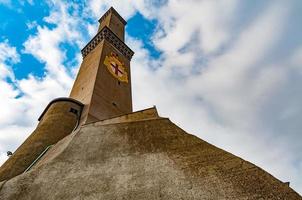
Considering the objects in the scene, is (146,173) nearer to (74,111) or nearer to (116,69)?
(74,111)

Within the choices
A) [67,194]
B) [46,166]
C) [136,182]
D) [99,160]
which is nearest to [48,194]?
[67,194]

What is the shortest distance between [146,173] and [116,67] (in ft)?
56.5

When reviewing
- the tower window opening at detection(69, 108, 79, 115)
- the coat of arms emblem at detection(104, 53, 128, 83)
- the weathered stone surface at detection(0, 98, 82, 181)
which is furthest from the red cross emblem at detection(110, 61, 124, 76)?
the tower window opening at detection(69, 108, 79, 115)

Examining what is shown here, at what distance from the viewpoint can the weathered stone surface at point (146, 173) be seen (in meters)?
4.87

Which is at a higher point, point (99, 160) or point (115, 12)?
point (115, 12)

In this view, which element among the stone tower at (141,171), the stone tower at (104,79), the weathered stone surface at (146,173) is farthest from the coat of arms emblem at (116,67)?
the weathered stone surface at (146,173)

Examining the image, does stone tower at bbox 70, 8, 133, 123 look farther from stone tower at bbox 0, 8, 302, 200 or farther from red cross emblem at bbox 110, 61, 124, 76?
stone tower at bbox 0, 8, 302, 200

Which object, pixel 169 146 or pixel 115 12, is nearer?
pixel 169 146

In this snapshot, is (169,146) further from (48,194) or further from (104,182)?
(48,194)

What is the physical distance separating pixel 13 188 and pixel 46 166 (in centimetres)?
85

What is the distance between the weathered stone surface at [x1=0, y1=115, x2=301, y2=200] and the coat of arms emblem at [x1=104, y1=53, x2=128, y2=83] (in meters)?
14.3

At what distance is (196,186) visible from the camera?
5.01m

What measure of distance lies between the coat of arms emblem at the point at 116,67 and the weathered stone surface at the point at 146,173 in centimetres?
1428

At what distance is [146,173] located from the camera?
564 cm
